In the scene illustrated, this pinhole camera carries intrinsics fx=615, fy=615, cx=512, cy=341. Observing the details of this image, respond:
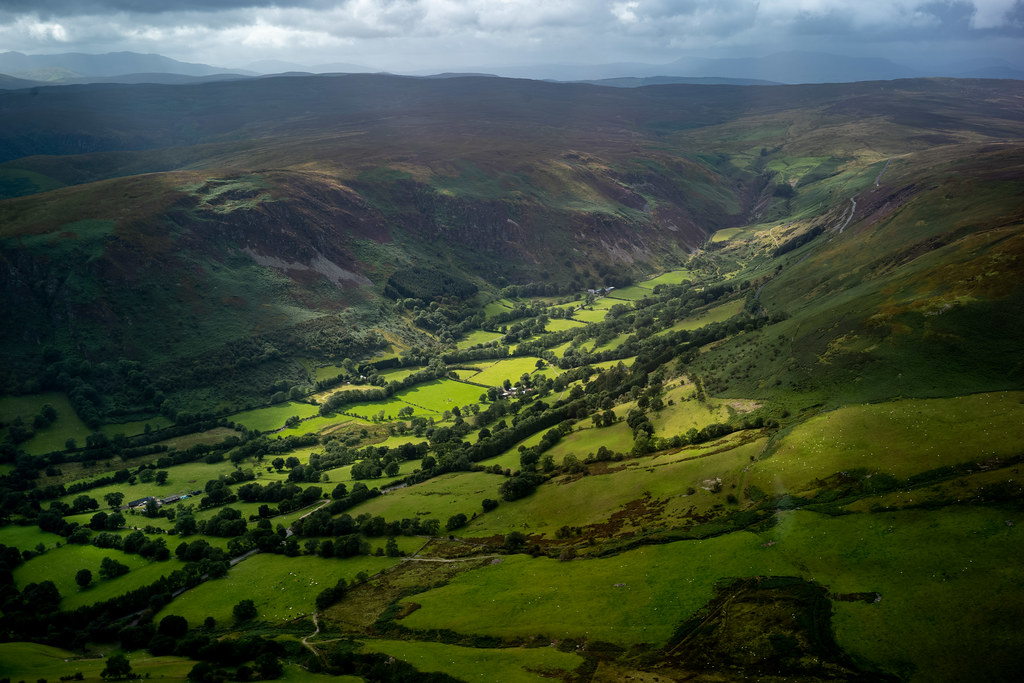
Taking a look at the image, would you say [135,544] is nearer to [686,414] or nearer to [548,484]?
[548,484]

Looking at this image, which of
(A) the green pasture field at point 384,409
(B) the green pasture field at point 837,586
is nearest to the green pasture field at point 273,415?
(A) the green pasture field at point 384,409

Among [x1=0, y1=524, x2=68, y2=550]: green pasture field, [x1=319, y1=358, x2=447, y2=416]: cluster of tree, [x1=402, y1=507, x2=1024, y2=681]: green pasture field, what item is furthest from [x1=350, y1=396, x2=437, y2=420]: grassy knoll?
[x1=402, y1=507, x2=1024, y2=681]: green pasture field

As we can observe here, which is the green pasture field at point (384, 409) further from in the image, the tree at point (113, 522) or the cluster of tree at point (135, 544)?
the cluster of tree at point (135, 544)

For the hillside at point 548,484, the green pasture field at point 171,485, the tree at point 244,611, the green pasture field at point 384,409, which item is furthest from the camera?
the green pasture field at point 384,409

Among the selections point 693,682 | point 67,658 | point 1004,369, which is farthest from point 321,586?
point 1004,369

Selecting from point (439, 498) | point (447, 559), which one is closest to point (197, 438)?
point (439, 498)

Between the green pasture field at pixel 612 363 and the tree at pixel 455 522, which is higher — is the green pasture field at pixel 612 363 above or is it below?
above
